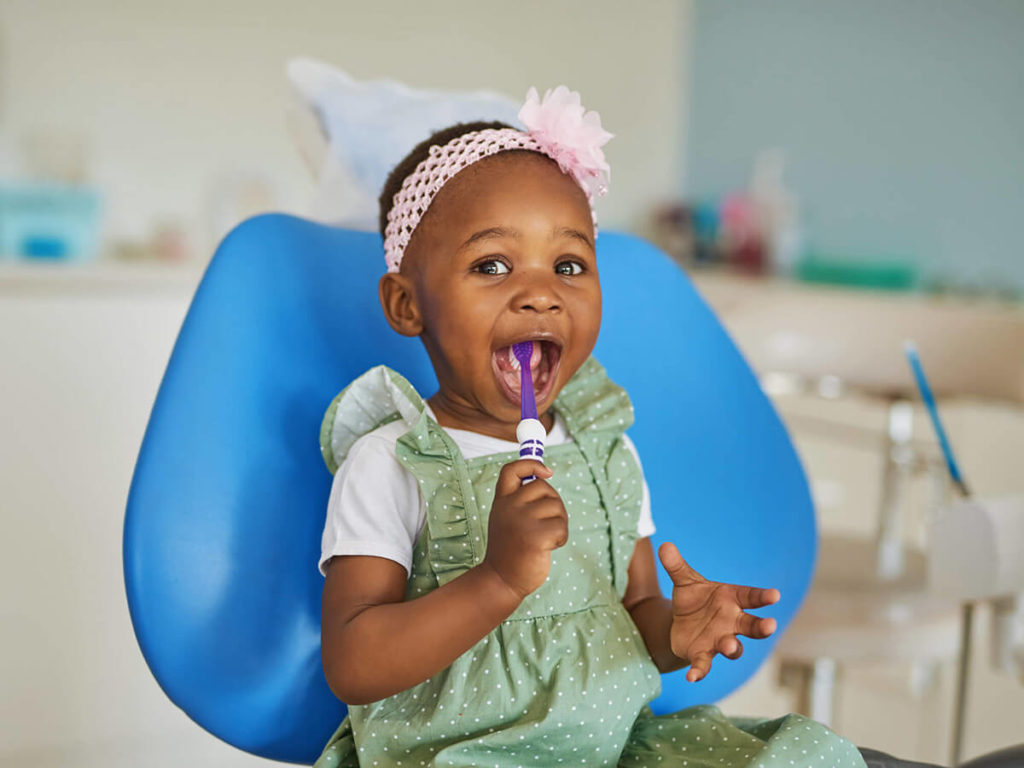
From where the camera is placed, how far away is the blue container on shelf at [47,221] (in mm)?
2195

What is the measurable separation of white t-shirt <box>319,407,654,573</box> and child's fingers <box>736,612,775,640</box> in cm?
Result: 21

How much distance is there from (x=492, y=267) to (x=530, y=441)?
16cm

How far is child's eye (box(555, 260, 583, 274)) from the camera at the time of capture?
0.80m

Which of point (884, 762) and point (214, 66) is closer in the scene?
point (884, 762)

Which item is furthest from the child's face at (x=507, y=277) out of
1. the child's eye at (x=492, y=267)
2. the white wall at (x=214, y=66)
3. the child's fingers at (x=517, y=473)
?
the white wall at (x=214, y=66)

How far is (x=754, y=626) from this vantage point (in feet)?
2.26

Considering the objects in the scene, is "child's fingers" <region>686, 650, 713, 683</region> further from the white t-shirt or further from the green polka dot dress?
the white t-shirt

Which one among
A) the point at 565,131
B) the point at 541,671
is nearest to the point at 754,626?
the point at 541,671

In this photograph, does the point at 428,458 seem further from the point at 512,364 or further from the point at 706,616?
the point at 706,616

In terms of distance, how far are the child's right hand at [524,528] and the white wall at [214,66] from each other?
6.84ft

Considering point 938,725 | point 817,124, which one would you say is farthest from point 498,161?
point 817,124

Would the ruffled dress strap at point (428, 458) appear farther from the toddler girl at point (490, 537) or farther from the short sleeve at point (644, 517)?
the short sleeve at point (644, 517)

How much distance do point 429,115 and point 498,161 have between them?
373mm

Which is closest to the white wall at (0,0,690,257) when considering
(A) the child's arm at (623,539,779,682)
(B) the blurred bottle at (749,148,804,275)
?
(B) the blurred bottle at (749,148,804,275)
